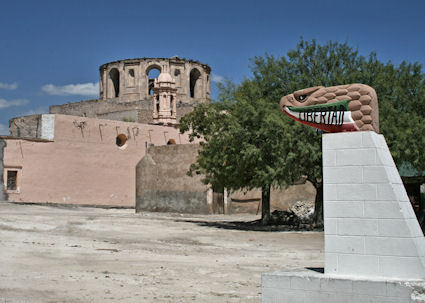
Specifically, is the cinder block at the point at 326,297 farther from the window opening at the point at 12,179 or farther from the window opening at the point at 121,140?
the window opening at the point at 121,140

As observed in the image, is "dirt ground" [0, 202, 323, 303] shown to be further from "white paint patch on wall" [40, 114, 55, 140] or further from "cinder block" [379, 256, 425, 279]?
"white paint patch on wall" [40, 114, 55, 140]

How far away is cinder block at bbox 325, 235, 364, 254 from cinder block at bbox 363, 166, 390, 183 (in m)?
0.76

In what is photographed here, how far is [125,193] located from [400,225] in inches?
1282

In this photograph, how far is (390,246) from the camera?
668 cm

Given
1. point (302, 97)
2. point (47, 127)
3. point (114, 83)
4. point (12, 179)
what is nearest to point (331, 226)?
point (302, 97)

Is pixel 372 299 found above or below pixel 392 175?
below

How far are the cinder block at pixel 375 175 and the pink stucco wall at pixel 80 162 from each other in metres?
27.5

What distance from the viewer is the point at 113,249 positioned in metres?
13.5

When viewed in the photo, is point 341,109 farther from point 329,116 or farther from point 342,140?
point 342,140

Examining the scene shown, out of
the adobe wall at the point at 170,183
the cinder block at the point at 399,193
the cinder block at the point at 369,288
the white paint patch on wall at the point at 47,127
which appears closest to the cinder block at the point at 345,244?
the cinder block at the point at 369,288

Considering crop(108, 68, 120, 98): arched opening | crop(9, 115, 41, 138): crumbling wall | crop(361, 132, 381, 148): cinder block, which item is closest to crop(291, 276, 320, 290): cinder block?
crop(361, 132, 381, 148): cinder block

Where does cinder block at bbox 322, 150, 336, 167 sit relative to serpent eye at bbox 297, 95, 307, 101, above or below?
below

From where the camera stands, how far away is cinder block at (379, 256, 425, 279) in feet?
21.4

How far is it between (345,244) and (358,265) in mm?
302
